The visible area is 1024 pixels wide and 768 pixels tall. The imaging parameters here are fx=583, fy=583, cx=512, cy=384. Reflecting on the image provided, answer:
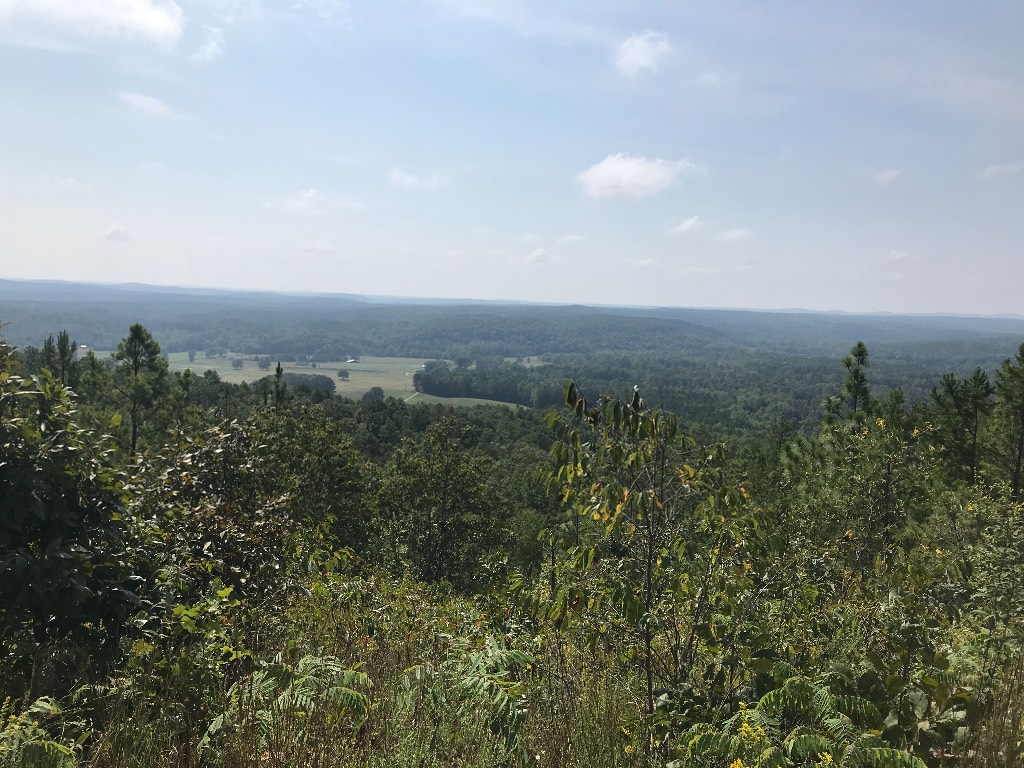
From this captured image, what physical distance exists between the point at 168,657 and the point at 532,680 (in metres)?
2.27

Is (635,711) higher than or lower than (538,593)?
lower

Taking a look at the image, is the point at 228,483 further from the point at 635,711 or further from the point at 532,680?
the point at 635,711

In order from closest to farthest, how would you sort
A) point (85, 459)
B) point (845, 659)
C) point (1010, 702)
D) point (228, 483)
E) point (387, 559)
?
1. point (1010, 702)
2. point (845, 659)
3. point (85, 459)
4. point (228, 483)
5. point (387, 559)

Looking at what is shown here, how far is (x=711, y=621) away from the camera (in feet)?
11.3

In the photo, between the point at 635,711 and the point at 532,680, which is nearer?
the point at 635,711

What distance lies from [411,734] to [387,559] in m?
23.8

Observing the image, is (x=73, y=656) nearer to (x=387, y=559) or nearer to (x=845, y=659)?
(x=845, y=659)

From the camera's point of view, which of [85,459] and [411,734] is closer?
[411,734]

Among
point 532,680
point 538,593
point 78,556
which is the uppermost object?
point 78,556

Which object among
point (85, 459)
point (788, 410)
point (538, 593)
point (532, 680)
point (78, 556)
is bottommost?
point (788, 410)

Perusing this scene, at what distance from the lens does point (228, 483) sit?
22.1 ft

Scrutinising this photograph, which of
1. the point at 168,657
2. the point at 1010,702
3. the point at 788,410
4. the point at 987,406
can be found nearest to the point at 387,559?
the point at 168,657

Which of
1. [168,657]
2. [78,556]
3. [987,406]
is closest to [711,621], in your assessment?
[168,657]

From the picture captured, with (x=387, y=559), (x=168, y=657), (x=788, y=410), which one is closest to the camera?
(x=168, y=657)
